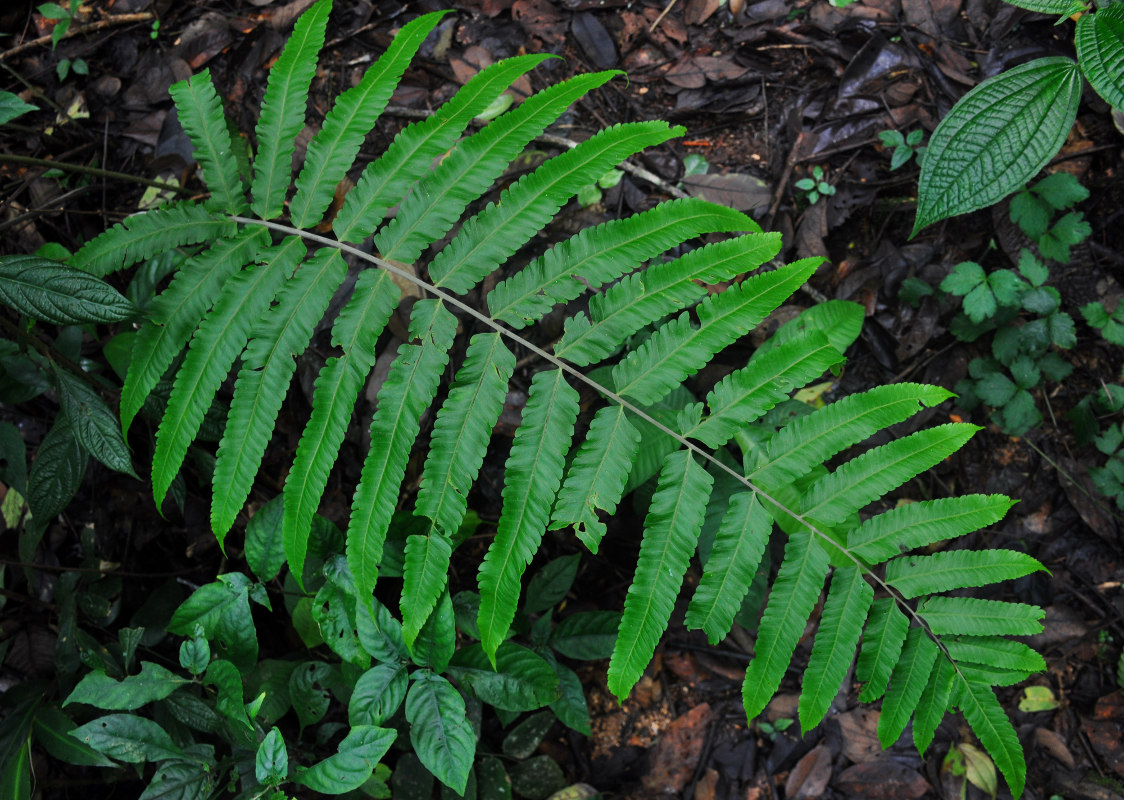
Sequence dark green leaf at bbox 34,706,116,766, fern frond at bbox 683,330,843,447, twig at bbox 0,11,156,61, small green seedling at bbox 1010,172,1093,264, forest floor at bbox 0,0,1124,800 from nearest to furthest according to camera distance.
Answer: fern frond at bbox 683,330,843,447
dark green leaf at bbox 34,706,116,766
small green seedling at bbox 1010,172,1093,264
forest floor at bbox 0,0,1124,800
twig at bbox 0,11,156,61

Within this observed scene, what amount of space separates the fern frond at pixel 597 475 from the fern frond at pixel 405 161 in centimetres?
88

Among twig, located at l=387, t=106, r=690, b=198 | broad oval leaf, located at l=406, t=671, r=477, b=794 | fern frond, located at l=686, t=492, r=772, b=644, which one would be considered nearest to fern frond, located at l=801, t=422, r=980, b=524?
fern frond, located at l=686, t=492, r=772, b=644

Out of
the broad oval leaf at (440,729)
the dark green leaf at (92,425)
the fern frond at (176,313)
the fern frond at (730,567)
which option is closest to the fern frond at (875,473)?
the fern frond at (730,567)

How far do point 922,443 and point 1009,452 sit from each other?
1.55m

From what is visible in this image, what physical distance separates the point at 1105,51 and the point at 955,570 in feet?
5.22

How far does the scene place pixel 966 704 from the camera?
6.35 feet

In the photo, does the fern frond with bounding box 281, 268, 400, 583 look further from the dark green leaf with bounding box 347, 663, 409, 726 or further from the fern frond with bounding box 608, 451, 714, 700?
the fern frond with bounding box 608, 451, 714, 700

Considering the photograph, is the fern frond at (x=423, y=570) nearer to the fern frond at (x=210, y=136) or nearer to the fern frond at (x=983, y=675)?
the fern frond at (x=210, y=136)

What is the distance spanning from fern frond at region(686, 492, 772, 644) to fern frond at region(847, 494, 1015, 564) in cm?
28

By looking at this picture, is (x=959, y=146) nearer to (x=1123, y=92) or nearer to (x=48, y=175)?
(x=1123, y=92)

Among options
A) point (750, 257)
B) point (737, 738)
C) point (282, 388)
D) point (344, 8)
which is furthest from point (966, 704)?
point (344, 8)

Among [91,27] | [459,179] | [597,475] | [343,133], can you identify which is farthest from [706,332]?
[91,27]

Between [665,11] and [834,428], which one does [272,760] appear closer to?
[834,428]

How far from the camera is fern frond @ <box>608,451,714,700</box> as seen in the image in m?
A: 1.77
